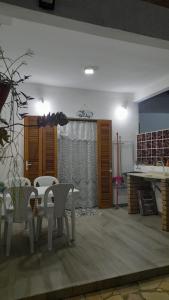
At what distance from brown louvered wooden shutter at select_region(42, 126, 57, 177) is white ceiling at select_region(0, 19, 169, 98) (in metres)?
1.04

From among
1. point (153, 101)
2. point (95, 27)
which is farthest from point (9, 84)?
point (153, 101)

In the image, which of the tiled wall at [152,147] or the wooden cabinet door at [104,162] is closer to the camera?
the tiled wall at [152,147]

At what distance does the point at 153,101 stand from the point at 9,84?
4.60 meters

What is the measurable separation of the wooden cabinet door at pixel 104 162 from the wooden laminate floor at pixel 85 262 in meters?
1.41

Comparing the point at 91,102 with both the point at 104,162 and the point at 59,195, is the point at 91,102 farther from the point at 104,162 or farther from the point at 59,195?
the point at 59,195

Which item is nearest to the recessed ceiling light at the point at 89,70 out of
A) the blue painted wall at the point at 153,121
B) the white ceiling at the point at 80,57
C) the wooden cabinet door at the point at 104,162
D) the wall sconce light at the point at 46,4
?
the white ceiling at the point at 80,57

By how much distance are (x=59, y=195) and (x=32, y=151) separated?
6.10 ft

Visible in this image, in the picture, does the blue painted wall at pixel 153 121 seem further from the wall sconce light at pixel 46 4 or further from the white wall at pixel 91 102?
the wall sconce light at pixel 46 4

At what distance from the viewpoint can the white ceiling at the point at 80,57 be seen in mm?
2904

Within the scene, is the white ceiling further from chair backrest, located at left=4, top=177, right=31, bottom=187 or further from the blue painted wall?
chair backrest, located at left=4, top=177, right=31, bottom=187

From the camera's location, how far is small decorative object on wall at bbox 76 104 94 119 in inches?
204

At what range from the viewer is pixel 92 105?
5309 mm

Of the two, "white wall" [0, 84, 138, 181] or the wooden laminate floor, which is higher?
"white wall" [0, 84, 138, 181]

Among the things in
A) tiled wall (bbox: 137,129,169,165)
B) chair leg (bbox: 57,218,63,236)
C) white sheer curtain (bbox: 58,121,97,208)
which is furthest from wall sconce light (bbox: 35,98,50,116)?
chair leg (bbox: 57,218,63,236)
